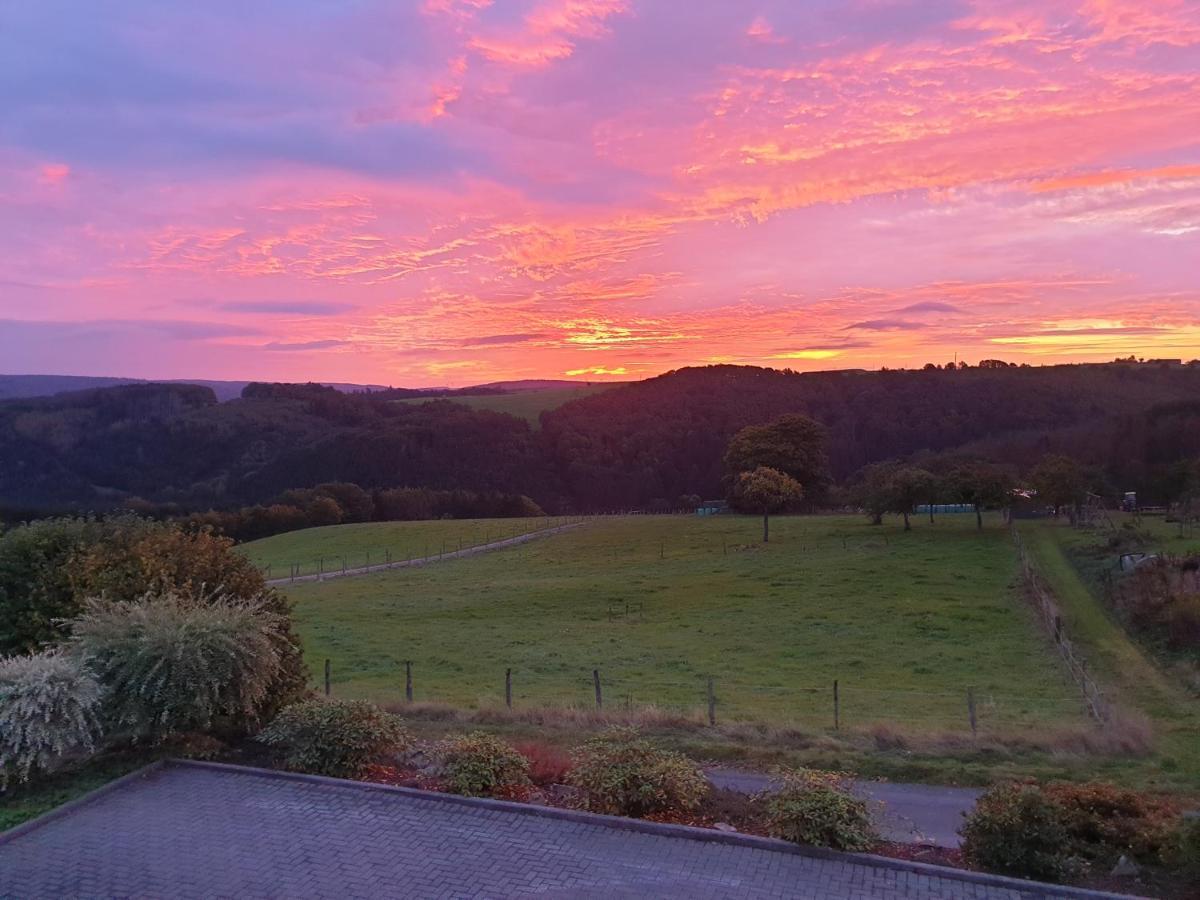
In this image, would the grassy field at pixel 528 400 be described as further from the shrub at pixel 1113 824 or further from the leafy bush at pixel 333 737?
the shrub at pixel 1113 824

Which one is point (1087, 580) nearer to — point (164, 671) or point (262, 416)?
point (164, 671)

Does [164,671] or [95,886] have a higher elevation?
[164,671]

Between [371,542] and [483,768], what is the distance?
2138 inches

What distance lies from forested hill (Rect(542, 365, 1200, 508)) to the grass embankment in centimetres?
6790

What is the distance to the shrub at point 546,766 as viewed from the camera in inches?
430

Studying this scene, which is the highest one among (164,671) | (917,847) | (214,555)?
(214,555)

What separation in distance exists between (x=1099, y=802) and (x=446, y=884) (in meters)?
6.93

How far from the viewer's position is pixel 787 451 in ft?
189

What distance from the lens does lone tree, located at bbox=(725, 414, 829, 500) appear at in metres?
57.6

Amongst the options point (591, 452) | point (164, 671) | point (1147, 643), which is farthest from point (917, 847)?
point (591, 452)

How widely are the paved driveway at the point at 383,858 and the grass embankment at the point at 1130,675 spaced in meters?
7.77

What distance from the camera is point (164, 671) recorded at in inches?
444

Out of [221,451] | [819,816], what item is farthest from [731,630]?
[221,451]

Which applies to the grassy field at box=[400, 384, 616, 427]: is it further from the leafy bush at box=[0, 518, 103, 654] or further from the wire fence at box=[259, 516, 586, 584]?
the leafy bush at box=[0, 518, 103, 654]
